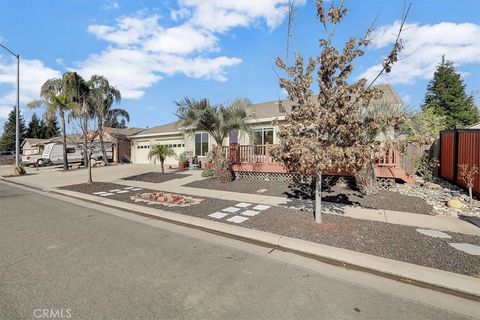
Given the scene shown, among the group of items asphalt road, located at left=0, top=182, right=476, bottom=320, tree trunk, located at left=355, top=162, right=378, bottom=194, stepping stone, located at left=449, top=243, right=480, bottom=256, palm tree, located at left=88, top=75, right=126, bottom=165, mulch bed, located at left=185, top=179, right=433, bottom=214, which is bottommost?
asphalt road, located at left=0, top=182, right=476, bottom=320

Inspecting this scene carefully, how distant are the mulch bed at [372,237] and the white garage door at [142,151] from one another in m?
18.8

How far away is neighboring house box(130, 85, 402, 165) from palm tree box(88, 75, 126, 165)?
269cm

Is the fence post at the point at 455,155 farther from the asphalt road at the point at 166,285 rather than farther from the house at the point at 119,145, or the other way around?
the house at the point at 119,145

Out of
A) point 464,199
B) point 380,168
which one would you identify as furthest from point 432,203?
point 380,168

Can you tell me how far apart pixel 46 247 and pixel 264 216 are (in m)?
4.46

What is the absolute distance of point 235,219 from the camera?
635 cm

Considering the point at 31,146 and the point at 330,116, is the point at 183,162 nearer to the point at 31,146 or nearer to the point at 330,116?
the point at 330,116

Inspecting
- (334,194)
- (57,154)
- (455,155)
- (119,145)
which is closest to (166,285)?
(334,194)

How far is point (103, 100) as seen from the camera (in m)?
23.6

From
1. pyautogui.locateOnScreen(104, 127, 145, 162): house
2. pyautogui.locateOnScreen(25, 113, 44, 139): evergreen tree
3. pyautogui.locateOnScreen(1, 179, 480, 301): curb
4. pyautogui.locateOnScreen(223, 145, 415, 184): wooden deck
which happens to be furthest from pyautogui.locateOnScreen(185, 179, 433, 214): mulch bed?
pyautogui.locateOnScreen(25, 113, 44, 139): evergreen tree

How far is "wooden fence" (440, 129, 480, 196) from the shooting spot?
8.04 meters

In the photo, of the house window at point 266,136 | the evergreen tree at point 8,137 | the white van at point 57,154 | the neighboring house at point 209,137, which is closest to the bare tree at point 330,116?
the neighboring house at point 209,137

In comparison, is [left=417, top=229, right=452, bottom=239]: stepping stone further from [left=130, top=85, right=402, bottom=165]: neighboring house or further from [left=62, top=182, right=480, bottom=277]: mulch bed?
[left=130, top=85, right=402, bottom=165]: neighboring house

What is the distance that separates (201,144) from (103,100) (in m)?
11.3
